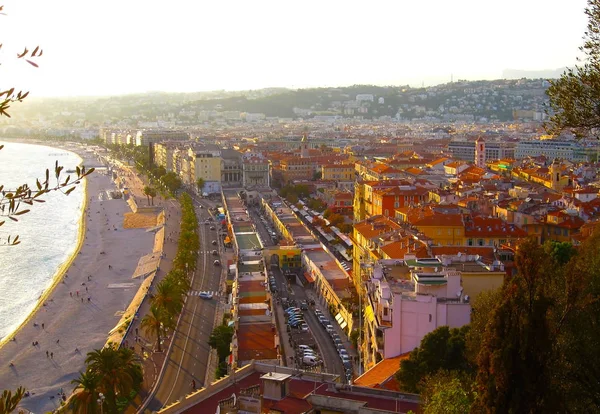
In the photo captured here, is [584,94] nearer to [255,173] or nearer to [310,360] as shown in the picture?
[310,360]

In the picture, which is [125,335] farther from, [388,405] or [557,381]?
[557,381]

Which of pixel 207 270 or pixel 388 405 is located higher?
pixel 388 405

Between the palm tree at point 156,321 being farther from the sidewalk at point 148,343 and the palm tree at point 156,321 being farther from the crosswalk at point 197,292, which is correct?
the crosswalk at point 197,292

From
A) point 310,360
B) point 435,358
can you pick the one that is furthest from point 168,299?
point 435,358

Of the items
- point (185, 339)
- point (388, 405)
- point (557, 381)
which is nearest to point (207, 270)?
point (185, 339)

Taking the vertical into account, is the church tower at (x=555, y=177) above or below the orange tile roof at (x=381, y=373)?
above

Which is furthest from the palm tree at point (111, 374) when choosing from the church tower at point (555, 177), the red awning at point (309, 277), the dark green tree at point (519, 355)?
the church tower at point (555, 177)

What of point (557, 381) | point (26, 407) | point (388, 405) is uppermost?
point (557, 381)

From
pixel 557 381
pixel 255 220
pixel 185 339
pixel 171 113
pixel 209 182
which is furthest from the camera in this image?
pixel 171 113
